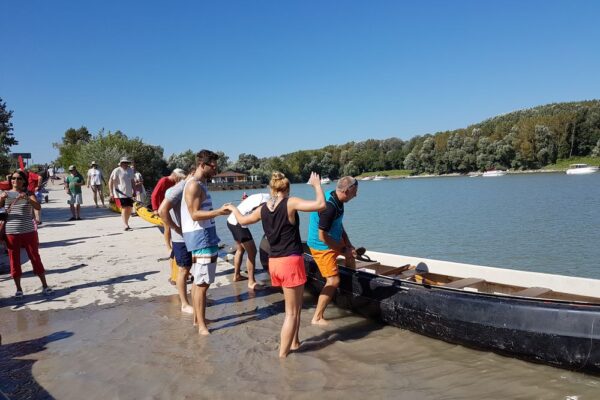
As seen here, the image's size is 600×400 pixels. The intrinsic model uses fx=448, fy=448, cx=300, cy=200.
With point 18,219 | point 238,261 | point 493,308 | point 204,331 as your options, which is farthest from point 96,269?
point 493,308

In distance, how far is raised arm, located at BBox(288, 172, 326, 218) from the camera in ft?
13.6

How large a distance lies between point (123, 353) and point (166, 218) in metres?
1.83

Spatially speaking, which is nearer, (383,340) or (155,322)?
(383,340)

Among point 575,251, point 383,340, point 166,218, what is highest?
point 166,218

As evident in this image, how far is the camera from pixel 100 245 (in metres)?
11.5

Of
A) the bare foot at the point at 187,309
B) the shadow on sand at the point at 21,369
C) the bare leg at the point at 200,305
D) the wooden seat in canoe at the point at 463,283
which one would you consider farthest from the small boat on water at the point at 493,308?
the shadow on sand at the point at 21,369

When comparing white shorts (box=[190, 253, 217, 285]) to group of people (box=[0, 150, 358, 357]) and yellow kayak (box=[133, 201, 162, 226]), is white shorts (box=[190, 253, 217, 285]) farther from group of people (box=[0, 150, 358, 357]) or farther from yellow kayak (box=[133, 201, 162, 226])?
yellow kayak (box=[133, 201, 162, 226])

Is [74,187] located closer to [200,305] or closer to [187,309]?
[187,309]

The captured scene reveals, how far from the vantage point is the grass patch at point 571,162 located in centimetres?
7781

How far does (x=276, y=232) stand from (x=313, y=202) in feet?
1.70

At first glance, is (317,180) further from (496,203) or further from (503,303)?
(496,203)

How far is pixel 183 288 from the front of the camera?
6.32 meters

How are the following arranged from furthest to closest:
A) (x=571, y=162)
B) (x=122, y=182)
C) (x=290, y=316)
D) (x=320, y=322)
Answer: (x=571, y=162)
(x=122, y=182)
(x=320, y=322)
(x=290, y=316)

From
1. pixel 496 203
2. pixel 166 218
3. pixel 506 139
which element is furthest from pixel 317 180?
pixel 506 139
